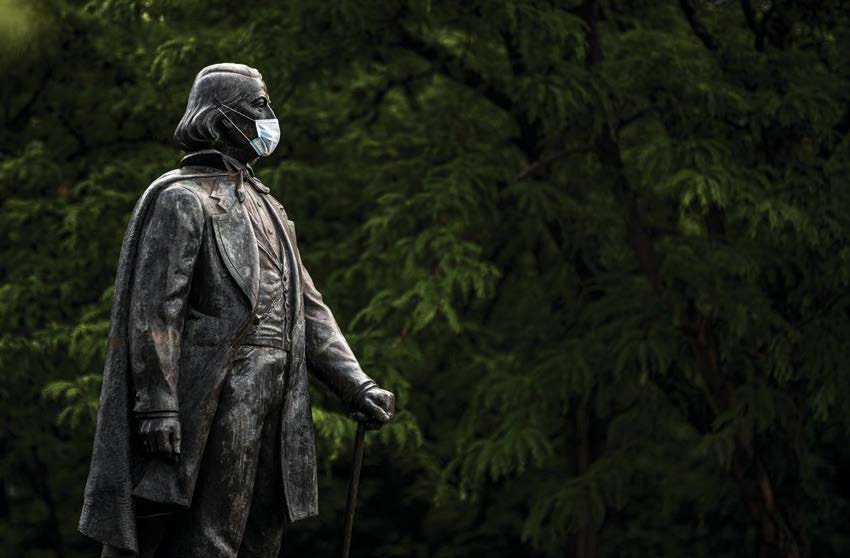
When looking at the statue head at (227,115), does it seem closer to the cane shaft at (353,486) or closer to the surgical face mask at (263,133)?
the surgical face mask at (263,133)

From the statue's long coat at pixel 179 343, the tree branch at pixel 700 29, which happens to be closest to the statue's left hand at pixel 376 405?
the statue's long coat at pixel 179 343

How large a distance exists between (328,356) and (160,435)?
2.65 ft

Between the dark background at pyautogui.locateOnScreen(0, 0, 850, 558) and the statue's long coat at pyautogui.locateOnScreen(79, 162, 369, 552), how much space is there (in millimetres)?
6344

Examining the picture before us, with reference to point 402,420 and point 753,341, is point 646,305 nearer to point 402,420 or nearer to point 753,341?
point 753,341

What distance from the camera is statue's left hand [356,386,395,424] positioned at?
5.48 metres

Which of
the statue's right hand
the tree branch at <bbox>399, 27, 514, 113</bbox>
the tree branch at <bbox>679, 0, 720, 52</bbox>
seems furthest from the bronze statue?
the tree branch at <bbox>679, 0, 720, 52</bbox>

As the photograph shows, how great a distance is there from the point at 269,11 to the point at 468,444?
12.7 ft

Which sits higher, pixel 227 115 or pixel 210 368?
pixel 227 115

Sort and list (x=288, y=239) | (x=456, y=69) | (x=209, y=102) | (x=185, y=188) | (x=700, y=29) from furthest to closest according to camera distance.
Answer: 1. (x=456, y=69)
2. (x=700, y=29)
3. (x=288, y=239)
4. (x=209, y=102)
5. (x=185, y=188)

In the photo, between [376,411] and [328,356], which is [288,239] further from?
[376,411]

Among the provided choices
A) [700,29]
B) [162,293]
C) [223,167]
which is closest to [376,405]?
[162,293]

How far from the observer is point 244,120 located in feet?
17.9

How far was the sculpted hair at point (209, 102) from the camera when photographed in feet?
17.8

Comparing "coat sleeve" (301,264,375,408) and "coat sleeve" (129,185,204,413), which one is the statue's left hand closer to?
"coat sleeve" (301,264,375,408)
